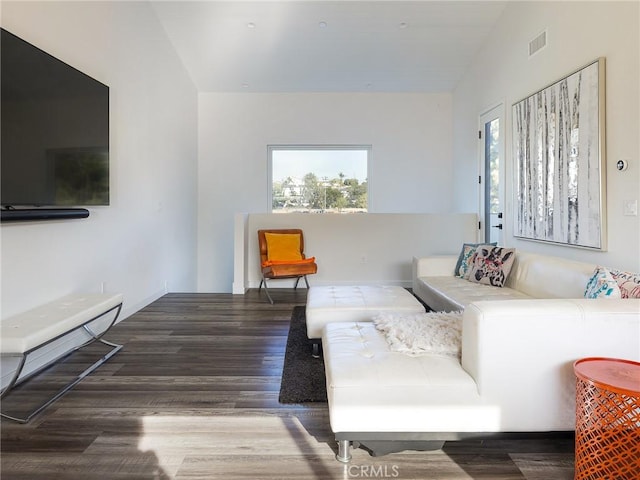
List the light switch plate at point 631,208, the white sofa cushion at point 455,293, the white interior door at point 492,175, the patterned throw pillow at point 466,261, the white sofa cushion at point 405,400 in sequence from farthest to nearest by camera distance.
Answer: the white interior door at point 492,175 → the patterned throw pillow at point 466,261 → the white sofa cushion at point 455,293 → the light switch plate at point 631,208 → the white sofa cushion at point 405,400

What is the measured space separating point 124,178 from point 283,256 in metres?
2.04

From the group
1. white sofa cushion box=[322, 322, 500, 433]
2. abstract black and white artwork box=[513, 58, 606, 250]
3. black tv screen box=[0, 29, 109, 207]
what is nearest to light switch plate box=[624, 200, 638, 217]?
abstract black and white artwork box=[513, 58, 606, 250]

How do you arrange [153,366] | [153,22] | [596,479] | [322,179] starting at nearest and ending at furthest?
[596,479]
[153,366]
[153,22]
[322,179]

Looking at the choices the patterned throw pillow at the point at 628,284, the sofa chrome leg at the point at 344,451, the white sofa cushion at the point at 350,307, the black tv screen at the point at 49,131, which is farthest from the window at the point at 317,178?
the sofa chrome leg at the point at 344,451

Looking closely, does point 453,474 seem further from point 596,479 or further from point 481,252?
point 481,252

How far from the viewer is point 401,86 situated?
5910 millimetres

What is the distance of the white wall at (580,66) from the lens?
261 centimetres

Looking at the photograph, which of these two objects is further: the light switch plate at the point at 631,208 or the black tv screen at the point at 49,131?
the light switch plate at the point at 631,208

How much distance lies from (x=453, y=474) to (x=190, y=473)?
40.9 inches

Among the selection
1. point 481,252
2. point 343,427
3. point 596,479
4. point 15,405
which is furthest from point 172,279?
point 596,479

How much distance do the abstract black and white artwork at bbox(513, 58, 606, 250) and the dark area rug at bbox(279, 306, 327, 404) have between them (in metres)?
2.32

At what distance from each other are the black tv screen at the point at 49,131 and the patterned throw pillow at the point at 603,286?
3340mm

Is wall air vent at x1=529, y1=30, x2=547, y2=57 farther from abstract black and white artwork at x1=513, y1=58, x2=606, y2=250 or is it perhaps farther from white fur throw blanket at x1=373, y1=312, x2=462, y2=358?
white fur throw blanket at x1=373, y1=312, x2=462, y2=358

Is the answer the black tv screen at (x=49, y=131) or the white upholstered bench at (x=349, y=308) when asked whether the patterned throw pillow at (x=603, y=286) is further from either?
the black tv screen at (x=49, y=131)
